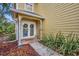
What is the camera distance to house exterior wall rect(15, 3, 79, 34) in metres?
1.88

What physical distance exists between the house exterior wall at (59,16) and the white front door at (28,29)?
17 centimetres

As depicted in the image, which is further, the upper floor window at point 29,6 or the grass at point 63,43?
the upper floor window at point 29,6

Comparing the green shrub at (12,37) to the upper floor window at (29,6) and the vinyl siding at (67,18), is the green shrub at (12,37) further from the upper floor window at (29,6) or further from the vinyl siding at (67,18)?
the vinyl siding at (67,18)

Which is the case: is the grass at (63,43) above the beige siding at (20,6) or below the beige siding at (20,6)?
below

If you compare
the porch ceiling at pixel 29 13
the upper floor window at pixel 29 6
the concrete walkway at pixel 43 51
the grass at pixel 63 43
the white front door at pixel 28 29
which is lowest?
the concrete walkway at pixel 43 51

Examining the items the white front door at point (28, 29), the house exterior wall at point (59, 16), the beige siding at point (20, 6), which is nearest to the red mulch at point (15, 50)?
the white front door at point (28, 29)

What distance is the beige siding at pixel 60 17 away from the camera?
1880 millimetres

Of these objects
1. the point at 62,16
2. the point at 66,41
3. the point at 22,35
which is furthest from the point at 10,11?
the point at 66,41

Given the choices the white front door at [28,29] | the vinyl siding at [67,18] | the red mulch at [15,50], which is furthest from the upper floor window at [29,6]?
the red mulch at [15,50]

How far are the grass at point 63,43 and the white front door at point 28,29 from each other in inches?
7.5

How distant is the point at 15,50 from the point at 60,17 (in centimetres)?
85

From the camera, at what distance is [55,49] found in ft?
6.14

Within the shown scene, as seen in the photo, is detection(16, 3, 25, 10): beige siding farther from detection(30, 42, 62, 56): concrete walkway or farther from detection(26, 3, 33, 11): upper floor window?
detection(30, 42, 62, 56): concrete walkway

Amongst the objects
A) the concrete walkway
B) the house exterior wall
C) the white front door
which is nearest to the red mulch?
the concrete walkway
